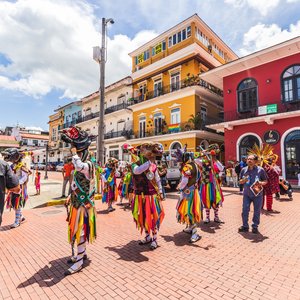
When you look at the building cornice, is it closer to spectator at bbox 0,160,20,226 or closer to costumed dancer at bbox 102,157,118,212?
costumed dancer at bbox 102,157,118,212

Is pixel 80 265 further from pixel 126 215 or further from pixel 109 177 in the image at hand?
pixel 109 177

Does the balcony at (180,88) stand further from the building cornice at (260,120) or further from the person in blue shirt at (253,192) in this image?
the person in blue shirt at (253,192)

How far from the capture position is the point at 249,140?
1634 cm

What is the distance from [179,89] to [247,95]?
21.3 feet

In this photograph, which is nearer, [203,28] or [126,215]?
[126,215]

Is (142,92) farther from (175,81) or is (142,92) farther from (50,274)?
(50,274)

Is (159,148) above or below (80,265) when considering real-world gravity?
above

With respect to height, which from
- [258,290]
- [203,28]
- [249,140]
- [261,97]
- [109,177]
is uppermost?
[203,28]

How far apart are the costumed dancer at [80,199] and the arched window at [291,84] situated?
15.3 m

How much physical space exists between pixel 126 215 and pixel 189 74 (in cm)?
1698

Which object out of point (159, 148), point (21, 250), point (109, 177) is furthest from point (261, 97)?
point (21, 250)

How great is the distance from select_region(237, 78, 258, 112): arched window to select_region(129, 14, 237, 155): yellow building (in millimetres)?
3597

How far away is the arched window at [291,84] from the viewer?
1446 cm

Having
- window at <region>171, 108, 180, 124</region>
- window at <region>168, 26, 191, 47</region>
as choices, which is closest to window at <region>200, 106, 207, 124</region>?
window at <region>171, 108, 180, 124</region>
